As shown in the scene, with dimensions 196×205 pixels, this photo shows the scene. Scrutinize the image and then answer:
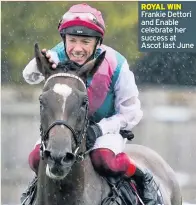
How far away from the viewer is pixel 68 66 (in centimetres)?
586

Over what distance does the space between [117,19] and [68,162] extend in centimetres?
653

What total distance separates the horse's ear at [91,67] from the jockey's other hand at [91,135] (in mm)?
447

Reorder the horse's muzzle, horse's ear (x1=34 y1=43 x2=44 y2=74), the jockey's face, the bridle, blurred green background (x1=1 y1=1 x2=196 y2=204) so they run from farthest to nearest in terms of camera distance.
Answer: blurred green background (x1=1 y1=1 x2=196 y2=204)
the jockey's face
horse's ear (x1=34 y1=43 x2=44 y2=74)
the bridle
the horse's muzzle

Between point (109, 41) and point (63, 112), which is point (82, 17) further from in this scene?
point (109, 41)

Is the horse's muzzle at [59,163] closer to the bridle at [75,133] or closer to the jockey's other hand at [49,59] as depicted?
the bridle at [75,133]

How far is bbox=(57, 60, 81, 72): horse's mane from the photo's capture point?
19.2 ft

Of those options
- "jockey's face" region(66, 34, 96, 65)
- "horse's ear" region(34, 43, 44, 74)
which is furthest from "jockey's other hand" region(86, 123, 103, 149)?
"horse's ear" region(34, 43, 44, 74)

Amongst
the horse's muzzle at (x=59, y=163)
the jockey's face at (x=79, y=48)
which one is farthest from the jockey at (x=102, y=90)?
the horse's muzzle at (x=59, y=163)

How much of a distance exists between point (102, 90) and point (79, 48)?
37 centimetres

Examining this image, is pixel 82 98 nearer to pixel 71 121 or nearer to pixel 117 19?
pixel 71 121

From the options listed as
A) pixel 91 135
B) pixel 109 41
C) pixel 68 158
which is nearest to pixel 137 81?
pixel 109 41

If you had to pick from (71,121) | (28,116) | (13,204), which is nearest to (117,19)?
→ (28,116)

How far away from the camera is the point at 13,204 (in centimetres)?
1071

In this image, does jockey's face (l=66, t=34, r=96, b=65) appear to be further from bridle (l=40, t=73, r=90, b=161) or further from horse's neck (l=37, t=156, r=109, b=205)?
horse's neck (l=37, t=156, r=109, b=205)
